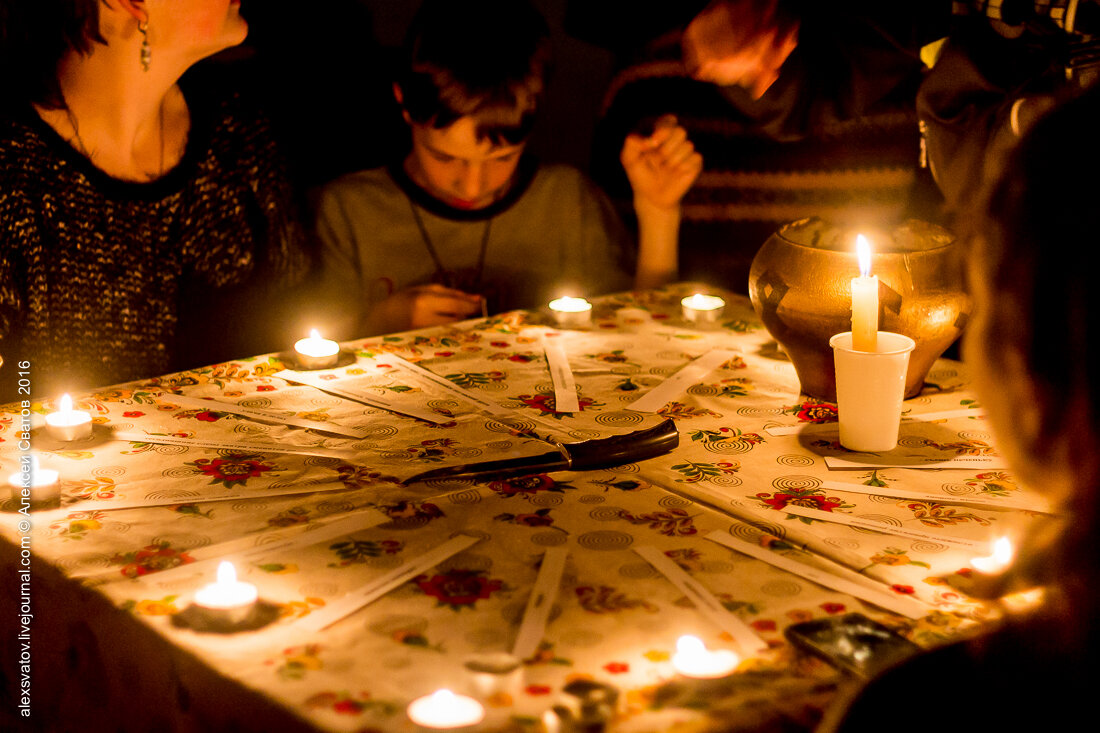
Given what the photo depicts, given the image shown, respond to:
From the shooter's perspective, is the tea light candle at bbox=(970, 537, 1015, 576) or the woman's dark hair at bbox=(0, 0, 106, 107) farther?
the woman's dark hair at bbox=(0, 0, 106, 107)

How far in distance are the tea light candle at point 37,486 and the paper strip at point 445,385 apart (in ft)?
1.64

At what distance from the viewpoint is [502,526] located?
94 centimetres

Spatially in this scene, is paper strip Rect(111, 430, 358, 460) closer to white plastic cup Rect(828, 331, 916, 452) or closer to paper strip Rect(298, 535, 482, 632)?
paper strip Rect(298, 535, 482, 632)

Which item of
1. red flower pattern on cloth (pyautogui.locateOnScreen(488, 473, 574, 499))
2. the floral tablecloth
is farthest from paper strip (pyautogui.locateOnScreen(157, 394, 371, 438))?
red flower pattern on cloth (pyautogui.locateOnScreen(488, 473, 574, 499))

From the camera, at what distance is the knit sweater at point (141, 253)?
1.77m

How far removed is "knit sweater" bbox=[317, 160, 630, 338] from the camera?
2238mm

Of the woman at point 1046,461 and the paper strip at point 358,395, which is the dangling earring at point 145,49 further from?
the woman at point 1046,461

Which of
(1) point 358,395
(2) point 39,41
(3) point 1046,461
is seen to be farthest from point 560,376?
(2) point 39,41

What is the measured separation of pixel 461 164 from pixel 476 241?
0.20 metres

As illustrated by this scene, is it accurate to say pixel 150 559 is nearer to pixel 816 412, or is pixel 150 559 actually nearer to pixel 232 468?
pixel 232 468

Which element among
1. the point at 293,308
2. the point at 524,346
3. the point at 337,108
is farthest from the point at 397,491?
the point at 337,108

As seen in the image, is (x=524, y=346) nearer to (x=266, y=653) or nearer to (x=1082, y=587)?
(x=266, y=653)

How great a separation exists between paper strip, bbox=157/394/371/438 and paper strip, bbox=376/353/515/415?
163 mm

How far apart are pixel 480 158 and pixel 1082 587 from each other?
175cm
